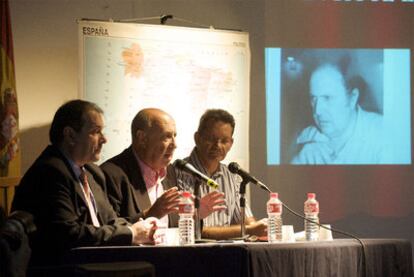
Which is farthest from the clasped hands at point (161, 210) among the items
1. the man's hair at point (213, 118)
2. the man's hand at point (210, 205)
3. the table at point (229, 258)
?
the man's hair at point (213, 118)

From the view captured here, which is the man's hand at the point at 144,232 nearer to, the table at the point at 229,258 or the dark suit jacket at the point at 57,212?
the dark suit jacket at the point at 57,212

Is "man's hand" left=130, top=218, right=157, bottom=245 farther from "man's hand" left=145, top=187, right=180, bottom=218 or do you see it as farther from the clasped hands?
"man's hand" left=145, top=187, right=180, bottom=218

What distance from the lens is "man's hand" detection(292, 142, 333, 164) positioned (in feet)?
18.4

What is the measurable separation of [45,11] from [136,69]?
733 mm

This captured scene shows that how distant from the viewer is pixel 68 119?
3514mm

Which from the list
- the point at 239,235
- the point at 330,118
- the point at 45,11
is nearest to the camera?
the point at 239,235

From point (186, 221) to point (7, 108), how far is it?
149cm

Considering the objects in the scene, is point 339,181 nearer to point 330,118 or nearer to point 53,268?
point 330,118

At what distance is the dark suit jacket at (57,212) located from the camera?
3135 millimetres

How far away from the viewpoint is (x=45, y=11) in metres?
5.14

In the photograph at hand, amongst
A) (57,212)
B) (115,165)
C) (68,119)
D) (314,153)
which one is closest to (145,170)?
(115,165)

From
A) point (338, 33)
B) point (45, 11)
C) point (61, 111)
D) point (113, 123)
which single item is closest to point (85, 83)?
point (113, 123)

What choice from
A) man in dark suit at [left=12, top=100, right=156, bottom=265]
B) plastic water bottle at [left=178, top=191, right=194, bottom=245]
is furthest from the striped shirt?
plastic water bottle at [left=178, top=191, right=194, bottom=245]

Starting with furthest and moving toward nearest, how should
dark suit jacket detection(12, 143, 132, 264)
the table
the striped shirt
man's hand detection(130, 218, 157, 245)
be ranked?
the striped shirt < man's hand detection(130, 218, 157, 245) < dark suit jacket detection(12, 143, 132, 264) < the table
